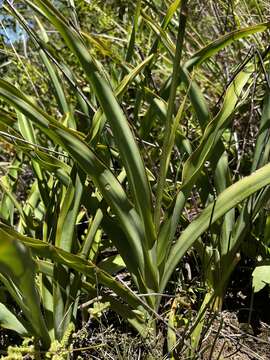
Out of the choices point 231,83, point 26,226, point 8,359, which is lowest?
point 8,359

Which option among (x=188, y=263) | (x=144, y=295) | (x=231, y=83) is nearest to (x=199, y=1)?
(x=231, y=83)


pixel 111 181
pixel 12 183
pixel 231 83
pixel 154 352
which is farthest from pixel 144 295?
pixel 12 183

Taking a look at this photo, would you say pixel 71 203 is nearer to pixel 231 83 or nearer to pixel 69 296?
pixel 69 296

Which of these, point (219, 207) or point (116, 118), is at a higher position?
point (116, 118)

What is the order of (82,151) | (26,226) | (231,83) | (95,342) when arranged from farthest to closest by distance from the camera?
(26,226) < (231,83) < (95,342) < (82,151)

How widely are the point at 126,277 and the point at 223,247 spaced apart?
34 centimetres

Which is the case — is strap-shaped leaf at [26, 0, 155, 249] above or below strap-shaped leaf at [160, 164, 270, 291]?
above

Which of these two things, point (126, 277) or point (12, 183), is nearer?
point (126, 277)

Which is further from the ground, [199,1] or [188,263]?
[199,1]

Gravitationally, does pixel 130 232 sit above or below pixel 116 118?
below

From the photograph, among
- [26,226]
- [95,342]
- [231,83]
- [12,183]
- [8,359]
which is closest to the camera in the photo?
[8,359]

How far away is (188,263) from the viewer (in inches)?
61.5

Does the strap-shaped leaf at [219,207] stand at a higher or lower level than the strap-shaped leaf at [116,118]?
lower

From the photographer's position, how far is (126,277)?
1.57 m
